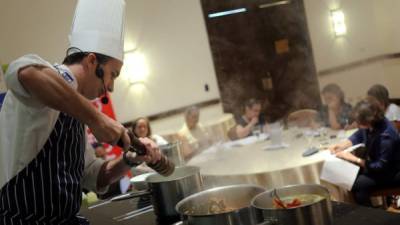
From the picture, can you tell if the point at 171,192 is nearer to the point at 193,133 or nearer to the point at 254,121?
the point at 254,121

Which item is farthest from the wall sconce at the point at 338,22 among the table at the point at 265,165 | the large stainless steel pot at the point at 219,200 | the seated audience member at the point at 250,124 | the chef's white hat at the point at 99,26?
the large stainless steel pot at the point at 219,200

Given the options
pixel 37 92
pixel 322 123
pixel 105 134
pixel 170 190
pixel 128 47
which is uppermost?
pixel 128 47

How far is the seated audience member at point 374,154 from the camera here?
8.67 feet

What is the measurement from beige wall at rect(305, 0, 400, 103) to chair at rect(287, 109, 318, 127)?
339 millimetres

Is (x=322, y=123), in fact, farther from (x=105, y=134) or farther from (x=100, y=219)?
(x=105, y=134)

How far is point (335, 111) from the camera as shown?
329 cm

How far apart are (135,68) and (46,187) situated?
12.1 feet

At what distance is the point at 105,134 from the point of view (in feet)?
3.55

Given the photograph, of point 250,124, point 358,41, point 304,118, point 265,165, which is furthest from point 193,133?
point 358,41

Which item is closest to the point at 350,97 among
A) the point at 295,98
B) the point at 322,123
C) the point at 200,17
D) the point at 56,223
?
the point at 322,123

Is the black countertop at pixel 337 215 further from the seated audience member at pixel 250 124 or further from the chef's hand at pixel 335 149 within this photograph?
the seated audience member at pixel 250 124

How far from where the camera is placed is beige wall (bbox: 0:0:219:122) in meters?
4.34

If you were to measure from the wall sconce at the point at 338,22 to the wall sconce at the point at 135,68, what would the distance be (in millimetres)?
2001

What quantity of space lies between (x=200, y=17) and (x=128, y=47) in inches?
37.5
